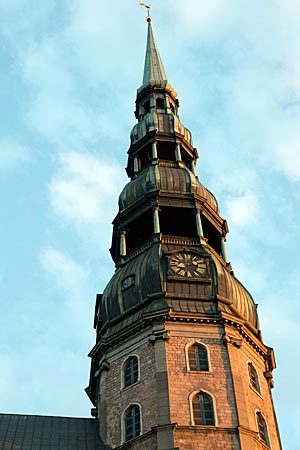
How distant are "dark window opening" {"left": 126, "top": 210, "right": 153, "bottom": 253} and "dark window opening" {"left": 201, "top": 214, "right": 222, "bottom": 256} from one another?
119 inches

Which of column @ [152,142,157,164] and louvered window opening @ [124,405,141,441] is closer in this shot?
louvered window opening @ [124,405,141,441]

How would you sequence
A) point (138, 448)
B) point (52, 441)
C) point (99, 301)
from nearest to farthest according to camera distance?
1. point (138, 448)
2. point (52, 441)
3. point (99, 301)

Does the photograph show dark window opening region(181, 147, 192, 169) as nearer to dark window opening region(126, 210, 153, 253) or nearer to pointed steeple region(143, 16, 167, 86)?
dark window opening region(126, 210, 153, 253)

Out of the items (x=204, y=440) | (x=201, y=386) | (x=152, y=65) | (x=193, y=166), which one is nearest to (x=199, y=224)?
(x=193, y=166)

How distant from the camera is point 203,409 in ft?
113

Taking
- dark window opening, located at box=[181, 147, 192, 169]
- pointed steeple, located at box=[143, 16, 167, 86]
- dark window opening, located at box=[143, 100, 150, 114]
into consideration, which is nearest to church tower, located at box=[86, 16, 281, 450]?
dark window opening, located at box=[181, 147, 192, 169]

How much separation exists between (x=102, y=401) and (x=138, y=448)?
408cm

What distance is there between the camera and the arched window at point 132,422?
34812 mm

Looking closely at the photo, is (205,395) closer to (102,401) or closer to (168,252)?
(102,401)

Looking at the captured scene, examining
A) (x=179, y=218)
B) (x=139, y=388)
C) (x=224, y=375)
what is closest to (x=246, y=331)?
(x=224, y=375)

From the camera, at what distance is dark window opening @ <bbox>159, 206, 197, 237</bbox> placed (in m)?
45.0

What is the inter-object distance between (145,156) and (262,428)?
20222mm

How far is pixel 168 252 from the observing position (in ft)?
133

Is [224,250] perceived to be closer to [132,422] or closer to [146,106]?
[132,422]
